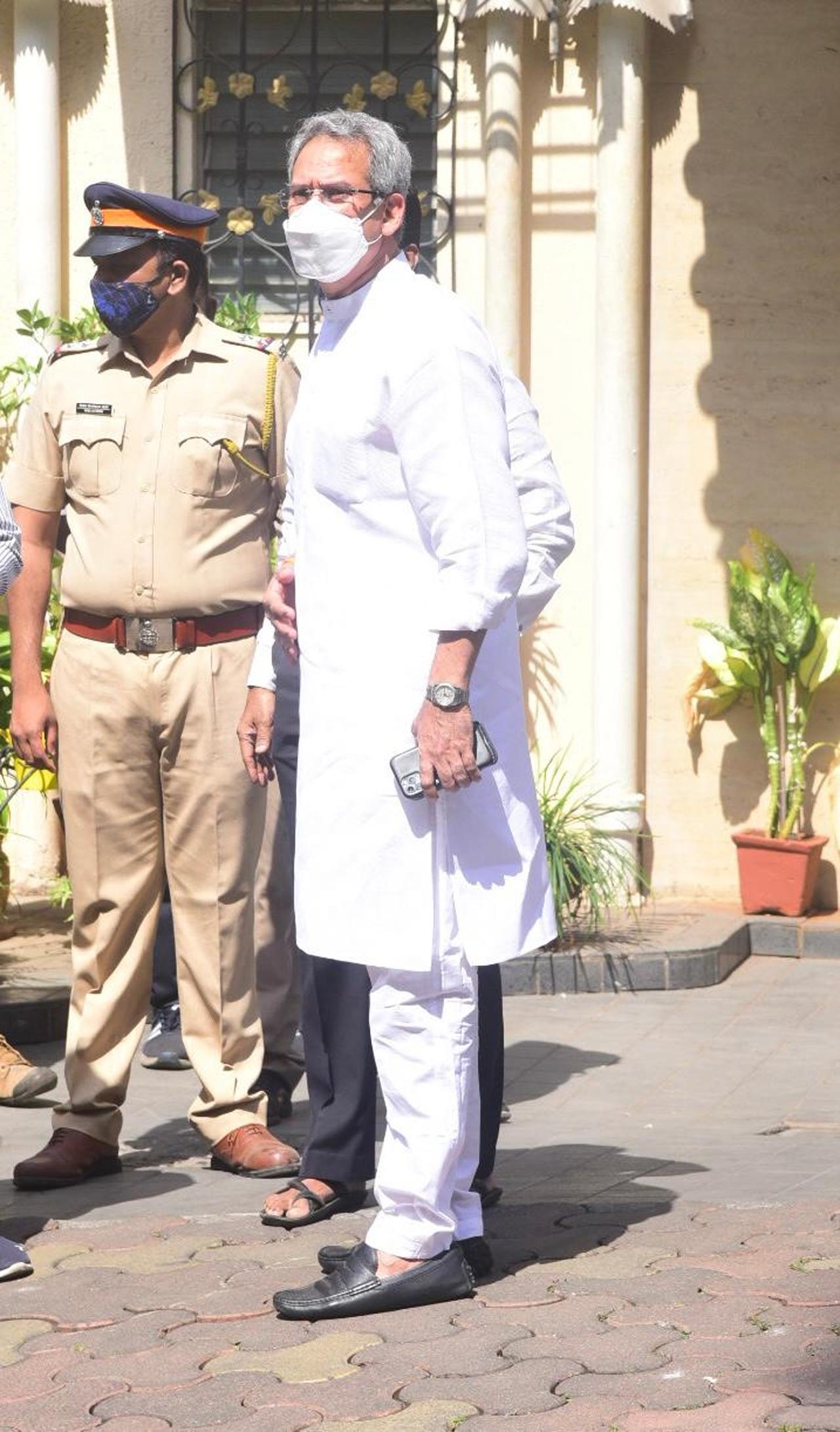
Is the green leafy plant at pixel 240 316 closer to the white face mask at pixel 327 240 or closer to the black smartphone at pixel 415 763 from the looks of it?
the white face mask at pixel 327 240

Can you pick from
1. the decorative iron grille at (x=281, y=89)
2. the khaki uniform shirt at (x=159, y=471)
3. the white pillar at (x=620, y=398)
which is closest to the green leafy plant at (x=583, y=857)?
the white pillar at (x=620, y=398)

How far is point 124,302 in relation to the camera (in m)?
5.12

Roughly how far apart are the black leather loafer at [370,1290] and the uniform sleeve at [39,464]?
2094 mm

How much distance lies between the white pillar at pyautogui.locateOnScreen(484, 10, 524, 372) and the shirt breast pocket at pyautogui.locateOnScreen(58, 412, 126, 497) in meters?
3.98

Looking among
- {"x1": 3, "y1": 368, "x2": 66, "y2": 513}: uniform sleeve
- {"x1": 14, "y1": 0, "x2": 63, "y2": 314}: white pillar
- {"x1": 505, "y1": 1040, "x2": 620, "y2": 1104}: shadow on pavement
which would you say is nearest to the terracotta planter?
{"x1": 505, "y1": 1040, "x2": 620, "y2": 1104}: shadow on pavement

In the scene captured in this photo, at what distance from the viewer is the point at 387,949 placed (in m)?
3.88

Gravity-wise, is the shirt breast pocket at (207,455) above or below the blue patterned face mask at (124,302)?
below

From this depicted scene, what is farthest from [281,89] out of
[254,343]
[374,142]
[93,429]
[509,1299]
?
[509,1299]

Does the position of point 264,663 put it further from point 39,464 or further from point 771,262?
point 771,262

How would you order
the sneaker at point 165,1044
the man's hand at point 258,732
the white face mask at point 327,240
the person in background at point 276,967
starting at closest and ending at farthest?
the white face mask at point 327,240
the man's hand at point 258,732
the person in background at point 276,967
the sneaker at point 165,1044

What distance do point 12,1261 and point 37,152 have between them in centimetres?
596

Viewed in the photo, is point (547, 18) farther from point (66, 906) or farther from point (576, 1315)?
point (576, 1315)

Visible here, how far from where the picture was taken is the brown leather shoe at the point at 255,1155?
505cm

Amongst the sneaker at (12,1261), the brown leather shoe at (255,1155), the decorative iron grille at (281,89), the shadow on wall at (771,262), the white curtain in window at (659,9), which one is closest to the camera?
the sneaker at (12,1261)
